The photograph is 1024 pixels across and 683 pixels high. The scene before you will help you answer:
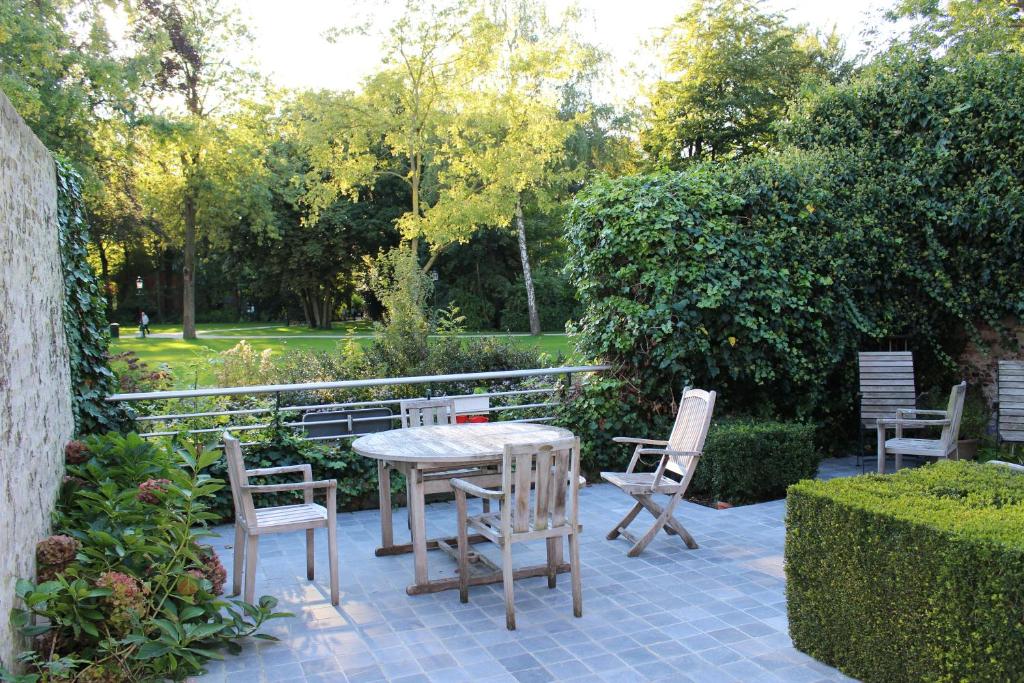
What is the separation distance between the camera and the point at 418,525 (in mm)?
4613

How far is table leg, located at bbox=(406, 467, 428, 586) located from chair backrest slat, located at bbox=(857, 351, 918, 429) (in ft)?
16.9

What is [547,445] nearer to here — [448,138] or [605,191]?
[605,191]

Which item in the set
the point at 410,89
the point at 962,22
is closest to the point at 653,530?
the point at 410,89

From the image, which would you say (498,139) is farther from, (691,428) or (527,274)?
(691,428)

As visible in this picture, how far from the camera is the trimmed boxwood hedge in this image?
2.77 metres

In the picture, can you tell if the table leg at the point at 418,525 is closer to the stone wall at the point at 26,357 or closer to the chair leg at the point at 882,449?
the stone wall at the point at 26,357

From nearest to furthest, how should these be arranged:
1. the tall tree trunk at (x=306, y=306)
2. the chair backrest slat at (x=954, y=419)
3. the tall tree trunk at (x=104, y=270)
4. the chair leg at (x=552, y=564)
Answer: the chair leg at (x=552, y=564) → the chair backrest slat at (x=954, y=419) → the tall tree trunk at (x=306, y=306) → the tall tree trunk at (x=104, y=270)

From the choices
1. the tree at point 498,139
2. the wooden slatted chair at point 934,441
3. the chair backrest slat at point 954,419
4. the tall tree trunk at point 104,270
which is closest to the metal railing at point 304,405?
the wooden slatted chair at point 934,441

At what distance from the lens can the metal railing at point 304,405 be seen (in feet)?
20.3

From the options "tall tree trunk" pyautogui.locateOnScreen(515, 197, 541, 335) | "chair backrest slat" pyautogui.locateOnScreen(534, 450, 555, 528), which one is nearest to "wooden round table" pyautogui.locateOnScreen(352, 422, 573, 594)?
"chair backrest slat" pyautogui.locateOnScreen(534, 450, 555, 528)

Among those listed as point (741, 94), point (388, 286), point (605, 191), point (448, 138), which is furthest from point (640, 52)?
point (605, 191)

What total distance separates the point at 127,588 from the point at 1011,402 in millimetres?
7261

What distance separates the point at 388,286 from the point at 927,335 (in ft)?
22.6

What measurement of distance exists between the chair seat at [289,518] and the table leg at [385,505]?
0.74 metres
